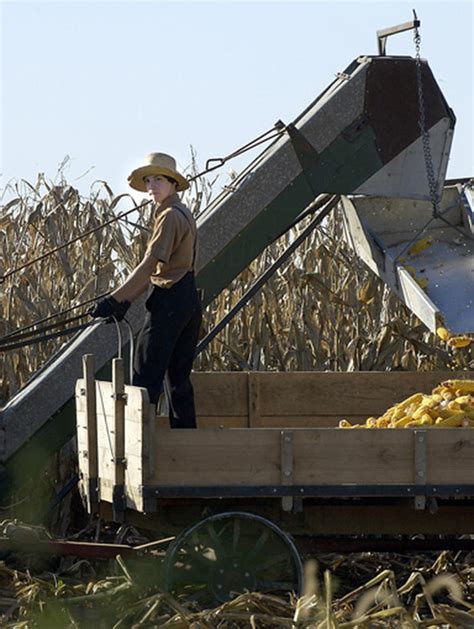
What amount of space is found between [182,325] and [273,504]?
118 cm

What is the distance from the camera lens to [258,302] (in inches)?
443

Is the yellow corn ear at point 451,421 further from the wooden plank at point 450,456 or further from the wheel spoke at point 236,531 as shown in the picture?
the wheel spoke at point 236,531

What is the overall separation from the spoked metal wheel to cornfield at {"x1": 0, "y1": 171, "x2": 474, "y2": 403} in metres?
3.87

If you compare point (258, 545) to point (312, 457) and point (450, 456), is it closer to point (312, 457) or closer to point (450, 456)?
point (312, 457)

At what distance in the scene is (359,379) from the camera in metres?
8.78

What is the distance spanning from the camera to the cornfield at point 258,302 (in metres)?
10.8

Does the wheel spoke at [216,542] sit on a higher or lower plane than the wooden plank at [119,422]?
lower

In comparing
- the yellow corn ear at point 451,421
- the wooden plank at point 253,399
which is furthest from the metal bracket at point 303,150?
the yellow corn ear at point 451,421

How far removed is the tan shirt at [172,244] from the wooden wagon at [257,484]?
2.15 feet

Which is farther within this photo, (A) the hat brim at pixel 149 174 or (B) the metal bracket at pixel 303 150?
(B) the metal bracket at pixel 303 150

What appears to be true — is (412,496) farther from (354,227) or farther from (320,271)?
(320,271)

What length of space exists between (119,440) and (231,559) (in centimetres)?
79

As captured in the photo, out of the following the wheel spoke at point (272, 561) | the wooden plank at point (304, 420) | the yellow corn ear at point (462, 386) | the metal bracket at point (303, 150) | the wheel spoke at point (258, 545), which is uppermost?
the metal bracket at point (303, 150)

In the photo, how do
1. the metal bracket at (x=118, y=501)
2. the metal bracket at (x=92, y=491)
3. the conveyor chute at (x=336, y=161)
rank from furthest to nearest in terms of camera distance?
the conveyor chute at (x=336, y=161), the metal bracket at (x=92, y=491), the metal bracket at (x=118, y=501)
